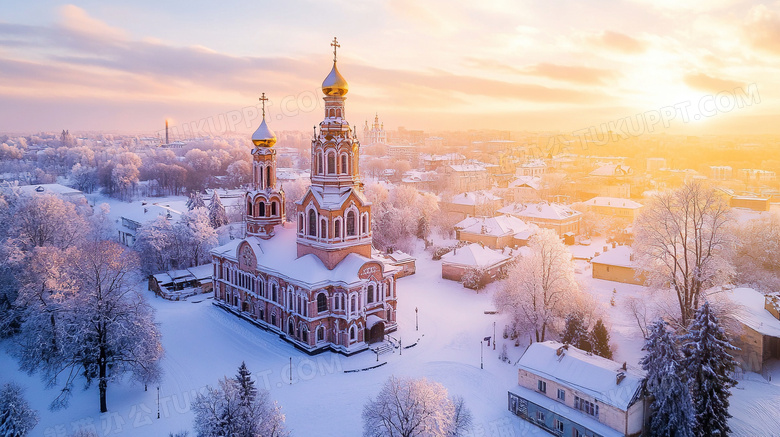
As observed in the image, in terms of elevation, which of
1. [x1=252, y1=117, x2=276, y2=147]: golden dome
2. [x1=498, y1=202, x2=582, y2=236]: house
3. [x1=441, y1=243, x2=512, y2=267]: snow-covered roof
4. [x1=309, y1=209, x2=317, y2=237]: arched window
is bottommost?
[x1=441, y1=243, x2=512, y2=267]: snow-covered roof

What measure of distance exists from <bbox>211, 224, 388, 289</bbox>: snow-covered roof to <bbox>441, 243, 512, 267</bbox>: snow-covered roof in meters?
12.2

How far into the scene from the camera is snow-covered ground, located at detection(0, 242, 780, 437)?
19594 millimetres

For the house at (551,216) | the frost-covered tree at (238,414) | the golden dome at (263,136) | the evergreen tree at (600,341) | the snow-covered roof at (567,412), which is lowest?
the snow-covered roof at (567,412)

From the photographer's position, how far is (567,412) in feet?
61.4

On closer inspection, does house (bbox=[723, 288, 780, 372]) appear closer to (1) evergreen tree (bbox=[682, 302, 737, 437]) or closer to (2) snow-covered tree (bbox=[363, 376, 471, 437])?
(1) evergreen tree (bbox=[682, 302, 737, 437])

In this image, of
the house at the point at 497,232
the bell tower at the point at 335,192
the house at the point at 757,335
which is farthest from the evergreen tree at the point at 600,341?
the house at the point at 497,232

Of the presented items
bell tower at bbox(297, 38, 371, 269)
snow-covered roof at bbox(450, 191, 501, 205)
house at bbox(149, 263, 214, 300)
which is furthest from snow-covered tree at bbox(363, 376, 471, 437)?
snow-covered roof at bbox(450, 191, 501, 205)

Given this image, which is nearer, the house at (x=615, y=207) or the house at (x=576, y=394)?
the house at (x=576, y=394)

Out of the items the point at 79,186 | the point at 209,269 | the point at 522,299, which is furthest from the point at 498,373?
the point at 79,186

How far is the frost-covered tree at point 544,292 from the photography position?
26.0m

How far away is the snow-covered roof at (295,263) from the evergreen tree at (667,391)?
1490 cm

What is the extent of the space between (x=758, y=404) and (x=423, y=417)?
16.5 meters

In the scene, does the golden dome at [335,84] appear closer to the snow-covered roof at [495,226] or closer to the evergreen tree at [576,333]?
the evergreen tree at [576,333]

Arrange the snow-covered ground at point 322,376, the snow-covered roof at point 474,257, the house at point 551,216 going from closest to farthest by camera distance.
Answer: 1. the snow-covered ground at point 322,376
2. the snow-covered roof at point 474,257
3. the house at point 551,216
